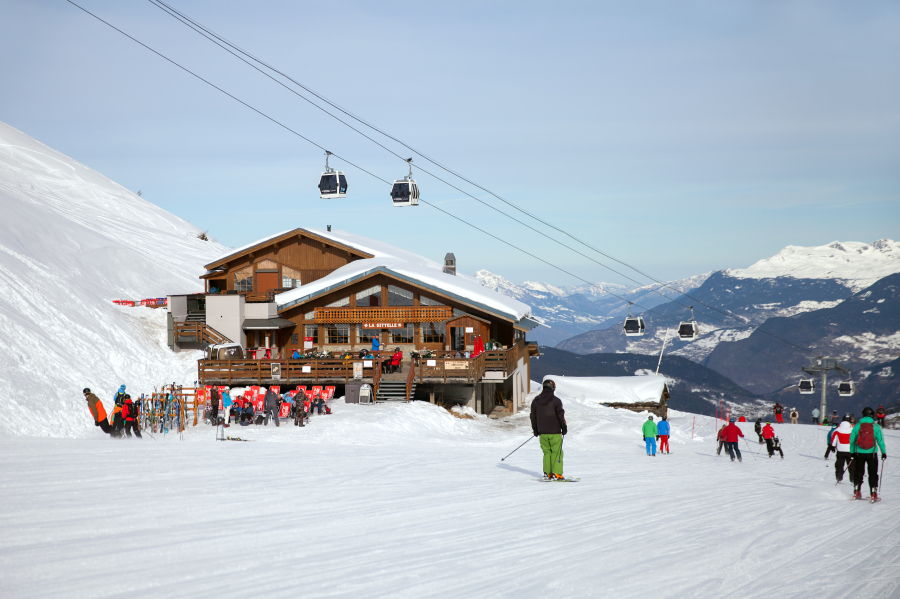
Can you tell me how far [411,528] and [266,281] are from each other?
2975 centimetres

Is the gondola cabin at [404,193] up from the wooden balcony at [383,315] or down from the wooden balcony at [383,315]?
up

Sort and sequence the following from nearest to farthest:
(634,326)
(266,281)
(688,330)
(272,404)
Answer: (272,404) → (266,281) → (634,326) → (688,330)

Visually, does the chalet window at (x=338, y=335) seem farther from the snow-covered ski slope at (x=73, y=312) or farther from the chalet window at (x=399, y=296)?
the snow-covered ski slope at (x=73, y=312)

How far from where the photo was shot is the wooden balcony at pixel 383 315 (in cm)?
3222

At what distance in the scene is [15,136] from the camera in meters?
89.9

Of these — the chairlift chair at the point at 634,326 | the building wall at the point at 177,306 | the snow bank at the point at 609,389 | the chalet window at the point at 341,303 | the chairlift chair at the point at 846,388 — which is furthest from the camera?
the chairlift chair at the point at 846,388

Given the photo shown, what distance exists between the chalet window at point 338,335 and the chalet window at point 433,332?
3.46 metres

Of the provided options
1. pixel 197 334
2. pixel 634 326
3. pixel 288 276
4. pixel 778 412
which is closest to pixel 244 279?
pixel 288 276

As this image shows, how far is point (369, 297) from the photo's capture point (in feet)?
108

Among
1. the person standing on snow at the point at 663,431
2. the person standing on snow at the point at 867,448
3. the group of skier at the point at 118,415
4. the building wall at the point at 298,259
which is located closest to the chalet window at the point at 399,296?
the building wall at the point at 298,259

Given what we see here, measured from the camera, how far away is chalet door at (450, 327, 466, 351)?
3188cm

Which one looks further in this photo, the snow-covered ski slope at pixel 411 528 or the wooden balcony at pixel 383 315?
the wooden balcony at pixel 383 315

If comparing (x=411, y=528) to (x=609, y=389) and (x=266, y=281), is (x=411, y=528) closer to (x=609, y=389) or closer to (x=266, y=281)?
(x=266, y=281)

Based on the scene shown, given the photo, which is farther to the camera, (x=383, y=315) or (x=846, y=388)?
(x=846, y=388)
